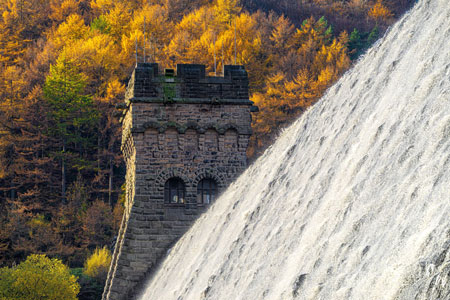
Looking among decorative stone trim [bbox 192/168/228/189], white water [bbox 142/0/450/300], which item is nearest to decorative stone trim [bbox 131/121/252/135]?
→ decorative stone trim [bbox 192/168/228/189]

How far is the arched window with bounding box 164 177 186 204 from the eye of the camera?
18.2 meters

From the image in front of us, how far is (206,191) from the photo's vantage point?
18469 millimetres

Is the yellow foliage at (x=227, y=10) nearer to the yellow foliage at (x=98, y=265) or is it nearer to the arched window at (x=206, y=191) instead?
the yellow foliage at (x=98, y=265)

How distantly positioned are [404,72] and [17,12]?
68346 mm

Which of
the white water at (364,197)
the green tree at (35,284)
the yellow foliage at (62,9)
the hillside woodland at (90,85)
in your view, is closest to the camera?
the white water at (364,197)

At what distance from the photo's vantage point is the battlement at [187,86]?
714 inches

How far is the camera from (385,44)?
24.9 ft

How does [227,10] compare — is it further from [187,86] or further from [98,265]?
[187,86]

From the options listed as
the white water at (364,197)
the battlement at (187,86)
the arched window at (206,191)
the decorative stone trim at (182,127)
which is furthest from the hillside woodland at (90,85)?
the white water at (364,197)

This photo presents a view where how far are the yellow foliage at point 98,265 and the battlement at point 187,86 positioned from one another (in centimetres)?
2052

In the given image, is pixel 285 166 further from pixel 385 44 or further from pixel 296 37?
pixel 296 37

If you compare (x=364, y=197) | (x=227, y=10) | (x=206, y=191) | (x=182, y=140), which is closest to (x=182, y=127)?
(x=182, y=140)

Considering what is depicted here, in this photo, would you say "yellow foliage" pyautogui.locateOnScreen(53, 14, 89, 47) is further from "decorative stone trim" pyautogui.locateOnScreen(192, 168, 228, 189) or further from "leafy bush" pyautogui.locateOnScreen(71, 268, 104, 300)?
"decorative stone trim" pyautogui.locateOnScreen(192, 168, 228, 189)

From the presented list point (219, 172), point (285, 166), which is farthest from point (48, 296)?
point (285, 166)
